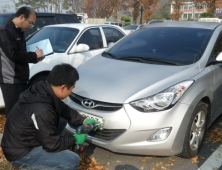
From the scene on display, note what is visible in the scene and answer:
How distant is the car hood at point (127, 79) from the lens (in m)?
3.02

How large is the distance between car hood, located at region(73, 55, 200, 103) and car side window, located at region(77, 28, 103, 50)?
188 cm

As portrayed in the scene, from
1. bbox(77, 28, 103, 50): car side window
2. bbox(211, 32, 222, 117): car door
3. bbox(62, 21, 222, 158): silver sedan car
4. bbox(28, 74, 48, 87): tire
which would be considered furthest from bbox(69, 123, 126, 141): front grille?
bbox(77, 28, 103, 50): car side window

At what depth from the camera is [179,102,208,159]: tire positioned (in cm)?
306

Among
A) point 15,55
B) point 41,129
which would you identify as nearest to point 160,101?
point 41,129

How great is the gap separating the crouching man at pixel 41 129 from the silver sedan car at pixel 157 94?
690 mm

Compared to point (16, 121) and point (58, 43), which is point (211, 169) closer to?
point (16, 121)

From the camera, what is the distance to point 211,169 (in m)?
3.08

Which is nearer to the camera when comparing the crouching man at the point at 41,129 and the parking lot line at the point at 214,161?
the crouching man at the point at 41,129

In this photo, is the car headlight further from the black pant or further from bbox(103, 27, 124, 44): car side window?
bbox(103, 27, 124, 44): car side window

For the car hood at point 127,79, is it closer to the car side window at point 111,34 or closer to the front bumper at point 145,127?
the front bumper at point 145,127

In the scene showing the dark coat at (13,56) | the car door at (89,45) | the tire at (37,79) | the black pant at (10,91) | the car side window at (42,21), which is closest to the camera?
the dark coat at (13,56)

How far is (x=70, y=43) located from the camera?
17.4ft

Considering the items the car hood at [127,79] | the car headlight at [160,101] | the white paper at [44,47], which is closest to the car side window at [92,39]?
the white paper at [44,47]

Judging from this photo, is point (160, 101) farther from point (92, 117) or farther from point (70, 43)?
point (70, 43)
